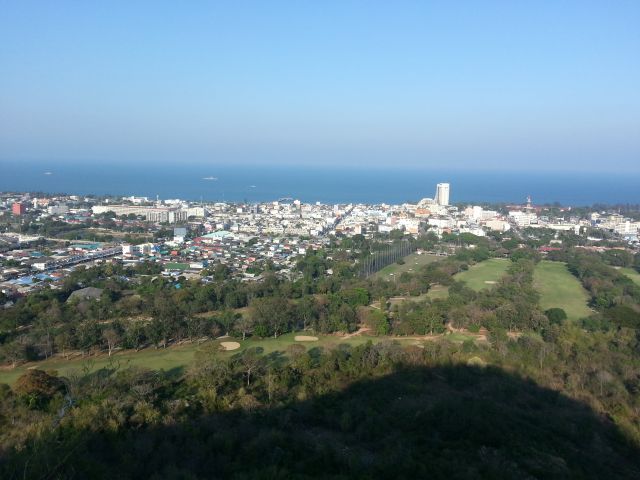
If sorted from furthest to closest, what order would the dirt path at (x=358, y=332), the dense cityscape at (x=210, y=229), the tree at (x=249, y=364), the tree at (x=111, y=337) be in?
the dense cityscape at (x=210, y=229) < the dirt path at (x=358, y=332) < the tree at (x=111, y=337) < the tree at (x=249, y=364)

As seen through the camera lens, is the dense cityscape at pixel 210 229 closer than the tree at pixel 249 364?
No

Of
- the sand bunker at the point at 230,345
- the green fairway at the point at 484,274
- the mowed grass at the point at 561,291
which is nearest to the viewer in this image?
the sand bunker at the point at 230,345

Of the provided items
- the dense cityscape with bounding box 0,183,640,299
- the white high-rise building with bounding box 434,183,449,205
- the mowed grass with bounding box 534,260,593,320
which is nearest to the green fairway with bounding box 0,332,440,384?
the dense cityscape with bounding box 0,183,640,299

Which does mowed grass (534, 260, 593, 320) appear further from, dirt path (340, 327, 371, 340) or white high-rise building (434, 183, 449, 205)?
white high-rise building (434, 183, 449, 205)

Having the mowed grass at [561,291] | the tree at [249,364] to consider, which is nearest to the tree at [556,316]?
the mowed grass at [561,291]

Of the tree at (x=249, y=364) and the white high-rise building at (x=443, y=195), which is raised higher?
the white high-rise building at (x=443, y=195)

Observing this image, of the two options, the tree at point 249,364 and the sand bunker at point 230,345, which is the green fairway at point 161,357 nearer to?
the sand bunker at point 230,345

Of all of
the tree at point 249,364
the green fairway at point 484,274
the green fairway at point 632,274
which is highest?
the tree at point 249,364

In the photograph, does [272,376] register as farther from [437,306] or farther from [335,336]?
[437,306]
